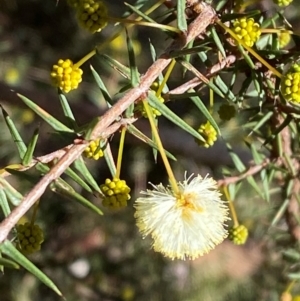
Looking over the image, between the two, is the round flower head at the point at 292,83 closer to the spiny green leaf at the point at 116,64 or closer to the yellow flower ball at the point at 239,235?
the spiny green leaf at the point at 116,64

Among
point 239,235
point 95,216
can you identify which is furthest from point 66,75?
point 95,216

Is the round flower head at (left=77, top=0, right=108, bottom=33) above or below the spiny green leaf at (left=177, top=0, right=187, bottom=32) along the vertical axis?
above

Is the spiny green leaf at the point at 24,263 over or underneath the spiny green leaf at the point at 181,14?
underneath

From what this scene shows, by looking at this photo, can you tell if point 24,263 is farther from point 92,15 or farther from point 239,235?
point 239,235

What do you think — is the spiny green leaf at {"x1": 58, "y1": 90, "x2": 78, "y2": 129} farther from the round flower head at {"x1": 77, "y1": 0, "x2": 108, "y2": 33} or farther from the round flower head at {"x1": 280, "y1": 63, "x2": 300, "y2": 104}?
the round flower head at {"x1": 280, "y1": 63, "x2": 300, "y2": 104}

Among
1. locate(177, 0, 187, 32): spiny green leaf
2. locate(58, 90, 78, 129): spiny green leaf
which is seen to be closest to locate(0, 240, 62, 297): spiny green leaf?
locate(58, 90, 78, 129): spiny green leaf

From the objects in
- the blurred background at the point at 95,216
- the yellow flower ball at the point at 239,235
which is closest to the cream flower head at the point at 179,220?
the yellow flower ball at the point at 239,235

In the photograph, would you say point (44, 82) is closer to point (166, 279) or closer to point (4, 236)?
point (166, 279)
